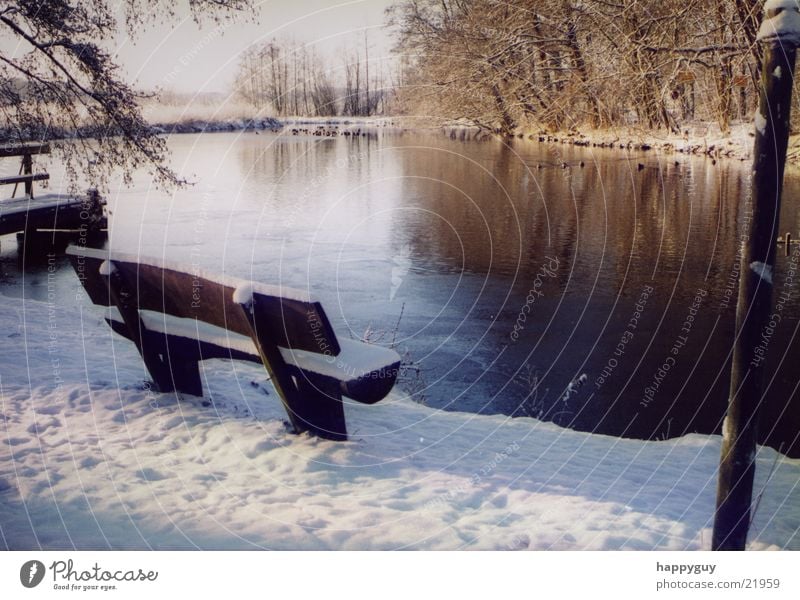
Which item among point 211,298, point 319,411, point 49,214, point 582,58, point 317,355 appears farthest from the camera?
point 49,214

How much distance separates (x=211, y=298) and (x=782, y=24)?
9.36 ft

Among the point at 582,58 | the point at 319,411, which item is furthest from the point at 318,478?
the point at 582,58

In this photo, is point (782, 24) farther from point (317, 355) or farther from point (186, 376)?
point (186, 376)

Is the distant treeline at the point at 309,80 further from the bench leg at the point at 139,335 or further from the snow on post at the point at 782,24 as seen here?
the snow on post at the point at 782,24

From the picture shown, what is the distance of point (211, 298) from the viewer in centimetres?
384

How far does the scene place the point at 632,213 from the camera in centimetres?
1200

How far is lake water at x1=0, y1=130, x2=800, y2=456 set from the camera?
605 cm

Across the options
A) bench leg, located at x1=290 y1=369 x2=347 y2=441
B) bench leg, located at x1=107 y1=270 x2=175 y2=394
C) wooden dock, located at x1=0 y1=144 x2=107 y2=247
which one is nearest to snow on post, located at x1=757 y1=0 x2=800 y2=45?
bench leg, located at x1=290 y1=369 x2=347 y2=441

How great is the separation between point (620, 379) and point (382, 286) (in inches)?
121

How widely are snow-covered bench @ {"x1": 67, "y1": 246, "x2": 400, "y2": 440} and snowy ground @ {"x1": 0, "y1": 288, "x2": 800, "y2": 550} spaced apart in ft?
0.66

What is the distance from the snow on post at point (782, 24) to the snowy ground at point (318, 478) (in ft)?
7.13

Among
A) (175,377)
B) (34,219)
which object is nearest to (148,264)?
(175,377)

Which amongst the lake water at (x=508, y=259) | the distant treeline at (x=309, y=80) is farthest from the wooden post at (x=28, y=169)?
the distant treeline at (x=309, y=80)

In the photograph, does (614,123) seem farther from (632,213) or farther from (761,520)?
(632,213)
